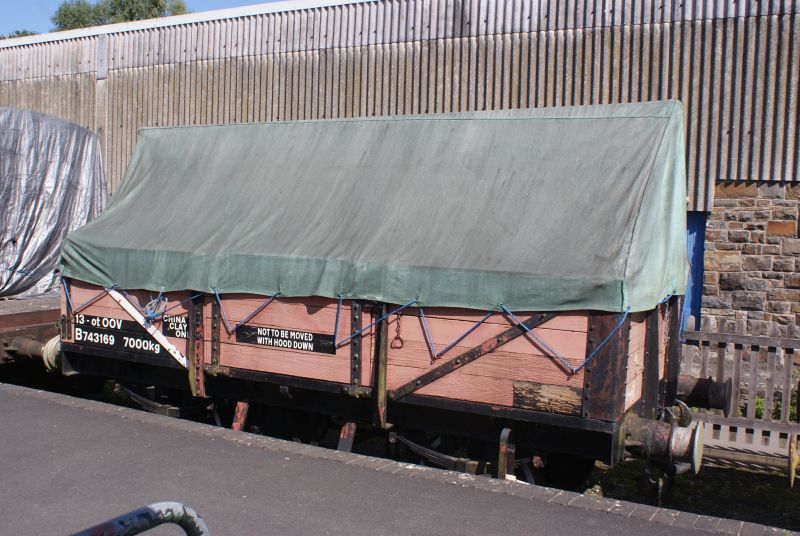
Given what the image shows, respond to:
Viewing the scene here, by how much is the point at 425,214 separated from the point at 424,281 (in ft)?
2.48

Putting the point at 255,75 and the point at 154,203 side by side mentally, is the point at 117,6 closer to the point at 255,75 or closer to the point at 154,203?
the point at 255,75

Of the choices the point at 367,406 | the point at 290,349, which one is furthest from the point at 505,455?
the point at 290,349

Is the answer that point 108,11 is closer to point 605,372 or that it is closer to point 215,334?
point 215,334

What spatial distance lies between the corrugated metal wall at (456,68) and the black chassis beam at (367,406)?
23.1ft

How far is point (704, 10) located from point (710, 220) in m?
2.99

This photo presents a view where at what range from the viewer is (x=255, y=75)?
1484 cm

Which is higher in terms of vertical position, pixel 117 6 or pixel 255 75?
pixel 117 6

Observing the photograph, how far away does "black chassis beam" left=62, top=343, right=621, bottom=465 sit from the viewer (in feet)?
17.9

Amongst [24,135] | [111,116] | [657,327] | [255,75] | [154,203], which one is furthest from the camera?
[111,116]

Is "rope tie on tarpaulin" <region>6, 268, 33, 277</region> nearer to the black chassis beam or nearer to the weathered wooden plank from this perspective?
the black chassis beam

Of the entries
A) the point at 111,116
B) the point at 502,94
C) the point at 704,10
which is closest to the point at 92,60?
the point at 111,116

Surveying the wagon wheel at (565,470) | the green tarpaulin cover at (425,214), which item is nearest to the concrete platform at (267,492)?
the wagon wheel at (565,470)

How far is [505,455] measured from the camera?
5707 millimetres

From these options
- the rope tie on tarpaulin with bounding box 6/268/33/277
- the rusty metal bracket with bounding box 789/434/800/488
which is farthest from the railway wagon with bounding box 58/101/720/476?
the rope tie on tarpaulin with bounding box 6/268/33/277
